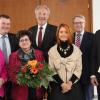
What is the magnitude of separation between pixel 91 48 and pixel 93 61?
0.94ft

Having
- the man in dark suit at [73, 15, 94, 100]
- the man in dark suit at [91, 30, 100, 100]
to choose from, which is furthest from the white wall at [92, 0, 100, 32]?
the man in dark suit at [91, 30, 100, 100]

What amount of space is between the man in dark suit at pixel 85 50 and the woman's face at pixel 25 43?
2.75ft

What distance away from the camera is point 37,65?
3451 mm

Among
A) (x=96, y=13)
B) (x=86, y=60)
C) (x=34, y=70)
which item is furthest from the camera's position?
(x=96, y=13)

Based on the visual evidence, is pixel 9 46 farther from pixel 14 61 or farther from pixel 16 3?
pixel 16 3

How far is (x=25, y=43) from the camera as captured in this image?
3.70 m

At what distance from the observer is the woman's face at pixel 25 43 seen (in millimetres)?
3697

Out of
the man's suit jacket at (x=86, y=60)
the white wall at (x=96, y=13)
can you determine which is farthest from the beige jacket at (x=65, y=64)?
the white wall at (x=96, y=13)

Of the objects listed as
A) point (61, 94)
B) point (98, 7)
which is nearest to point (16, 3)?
point (98, 7)

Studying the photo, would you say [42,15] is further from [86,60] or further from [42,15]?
[86,60]

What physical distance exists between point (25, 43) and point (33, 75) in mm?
502

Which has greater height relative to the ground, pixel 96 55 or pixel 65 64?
pixel 96 55

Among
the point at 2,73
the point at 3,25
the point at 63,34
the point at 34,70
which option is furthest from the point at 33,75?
the point at 3,25

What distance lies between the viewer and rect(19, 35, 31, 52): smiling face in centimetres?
370
